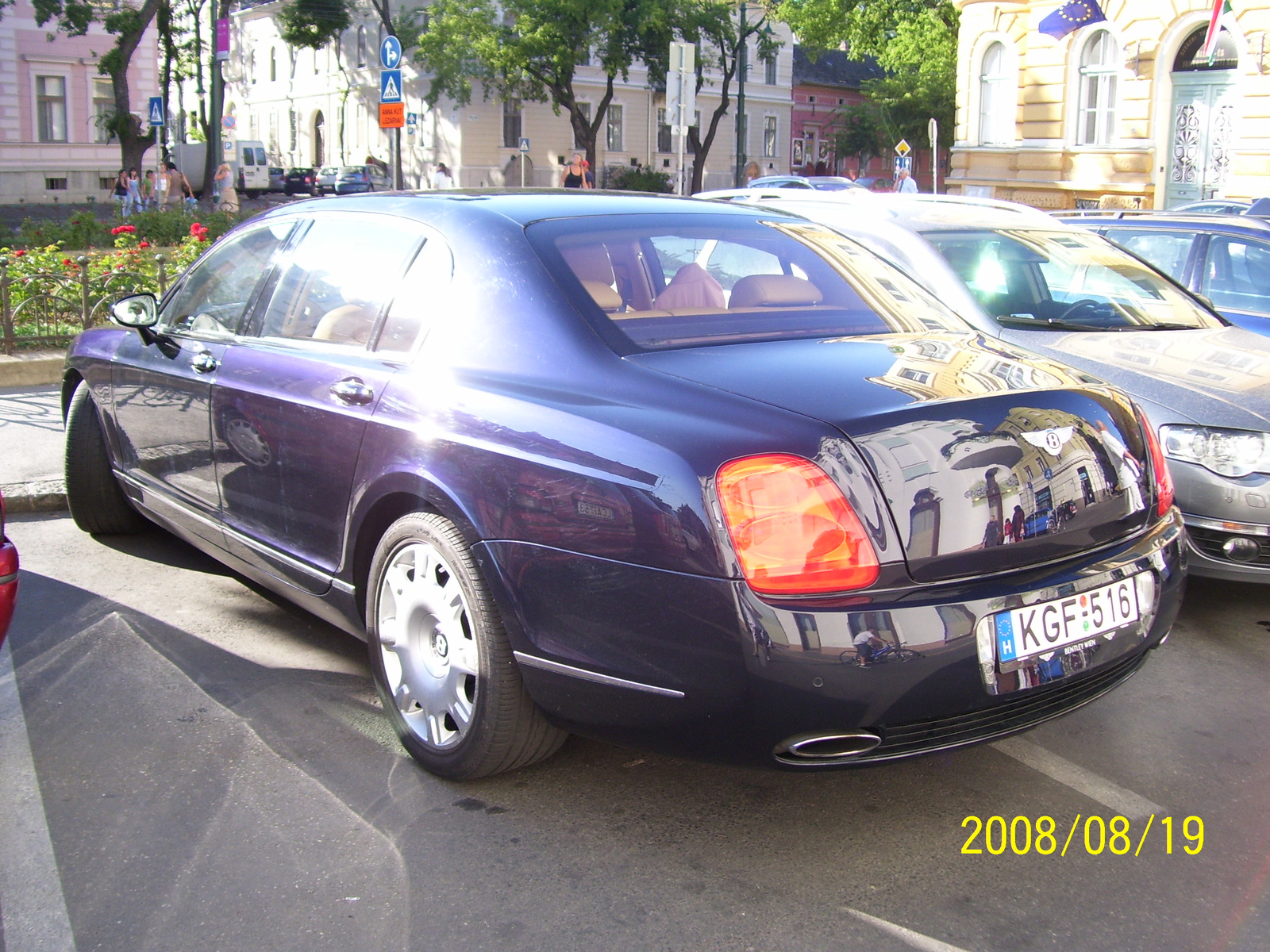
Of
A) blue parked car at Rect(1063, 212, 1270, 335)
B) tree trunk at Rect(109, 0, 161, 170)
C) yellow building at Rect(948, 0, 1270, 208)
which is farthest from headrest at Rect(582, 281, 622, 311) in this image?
tree trunk at Rect(109, 0, 161, 170)

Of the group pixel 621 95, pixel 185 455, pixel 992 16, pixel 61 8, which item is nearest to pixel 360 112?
pixel 621 95

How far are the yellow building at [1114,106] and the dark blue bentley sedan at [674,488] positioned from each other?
22794mm

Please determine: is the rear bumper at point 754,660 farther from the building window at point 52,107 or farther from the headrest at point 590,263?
the building window at point 52,107

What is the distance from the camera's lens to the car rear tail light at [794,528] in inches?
107

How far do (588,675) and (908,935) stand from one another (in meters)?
0.88

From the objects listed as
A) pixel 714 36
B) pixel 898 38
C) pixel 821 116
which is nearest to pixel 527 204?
pixel 714 36

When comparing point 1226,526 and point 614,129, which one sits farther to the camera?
point 614,129

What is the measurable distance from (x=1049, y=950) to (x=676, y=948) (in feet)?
2.49

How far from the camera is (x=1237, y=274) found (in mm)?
7504

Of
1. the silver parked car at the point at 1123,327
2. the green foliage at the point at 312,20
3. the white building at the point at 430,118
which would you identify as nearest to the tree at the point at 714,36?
the white building at the point at 430,118

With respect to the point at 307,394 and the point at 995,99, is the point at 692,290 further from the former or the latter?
the point at 995,99

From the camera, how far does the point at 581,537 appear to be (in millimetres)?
Result: 2934

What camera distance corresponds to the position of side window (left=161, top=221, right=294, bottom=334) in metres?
4.46

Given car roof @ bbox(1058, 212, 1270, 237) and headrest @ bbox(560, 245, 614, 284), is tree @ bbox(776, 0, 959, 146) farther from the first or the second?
headrest @ bbox(560, 245, 614, 284)
